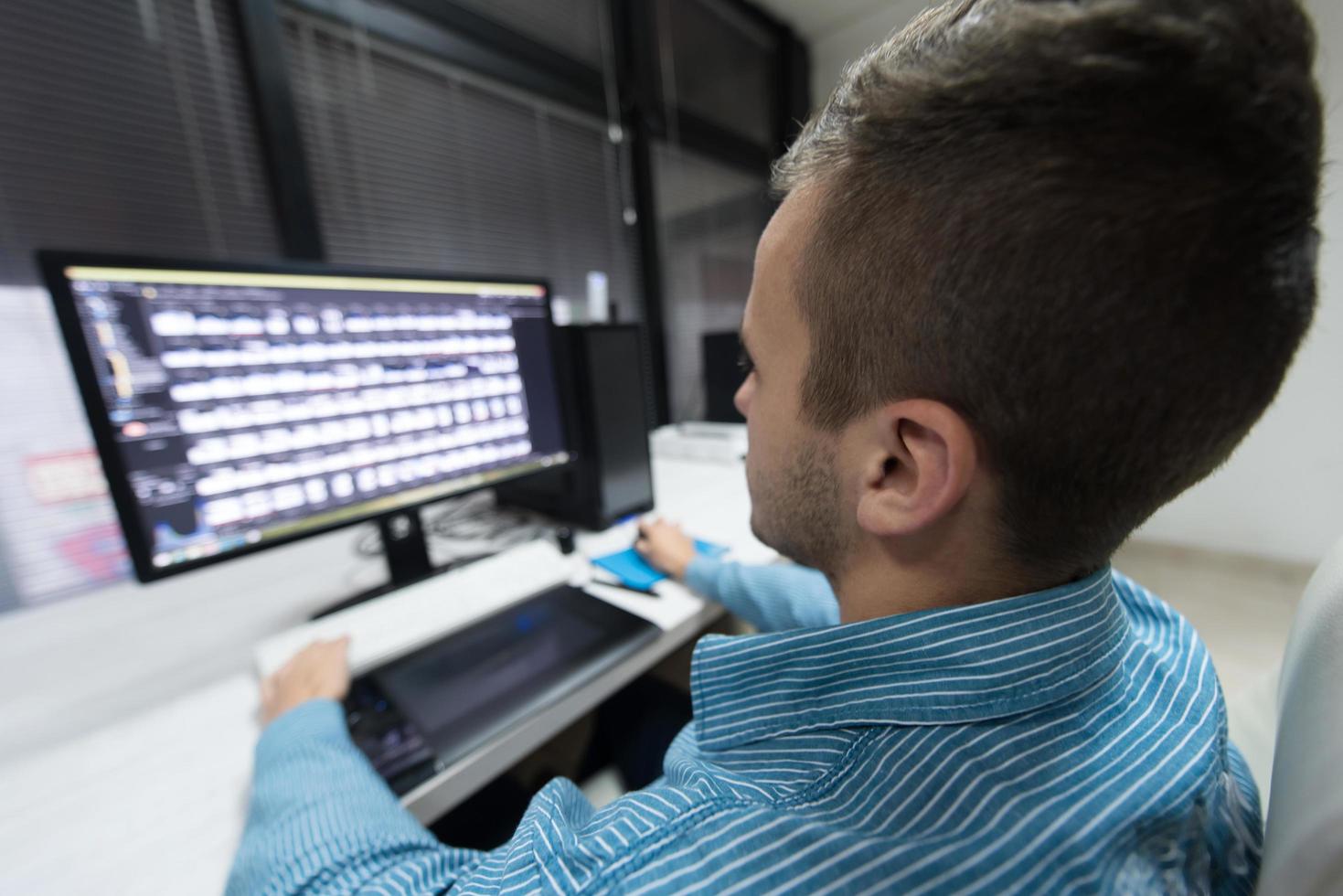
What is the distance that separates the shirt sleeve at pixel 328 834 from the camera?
0.37 m

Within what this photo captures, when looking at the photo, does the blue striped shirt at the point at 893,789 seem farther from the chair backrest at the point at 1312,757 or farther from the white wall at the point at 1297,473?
the white wall at the point at 1297,473

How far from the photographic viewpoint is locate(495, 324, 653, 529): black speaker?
958 millimetres

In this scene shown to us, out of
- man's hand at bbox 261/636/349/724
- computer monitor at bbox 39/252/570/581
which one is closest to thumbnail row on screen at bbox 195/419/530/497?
computer monitor at bbox 39/252/570/581

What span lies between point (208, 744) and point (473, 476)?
453 mm

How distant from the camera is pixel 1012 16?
11.3 inches

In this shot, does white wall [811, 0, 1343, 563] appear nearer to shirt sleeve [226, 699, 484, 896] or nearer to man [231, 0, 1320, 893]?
man [231, 0, 1320, 893]

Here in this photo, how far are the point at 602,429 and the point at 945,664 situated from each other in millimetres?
737

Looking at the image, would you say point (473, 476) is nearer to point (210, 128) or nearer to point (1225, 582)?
point (210, 128)

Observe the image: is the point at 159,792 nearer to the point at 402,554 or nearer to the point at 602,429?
the point at 402,554

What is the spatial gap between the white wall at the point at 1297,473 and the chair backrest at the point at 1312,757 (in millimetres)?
1198

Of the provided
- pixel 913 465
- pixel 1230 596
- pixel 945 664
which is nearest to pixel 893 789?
pixel 945 664

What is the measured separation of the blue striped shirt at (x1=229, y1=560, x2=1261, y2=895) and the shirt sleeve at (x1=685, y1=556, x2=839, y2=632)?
273 mm

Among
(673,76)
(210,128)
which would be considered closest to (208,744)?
(210,128)

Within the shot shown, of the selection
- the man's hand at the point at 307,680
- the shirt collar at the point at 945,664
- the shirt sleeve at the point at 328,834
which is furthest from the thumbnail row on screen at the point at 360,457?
the shirt collar at the point at 945,664
